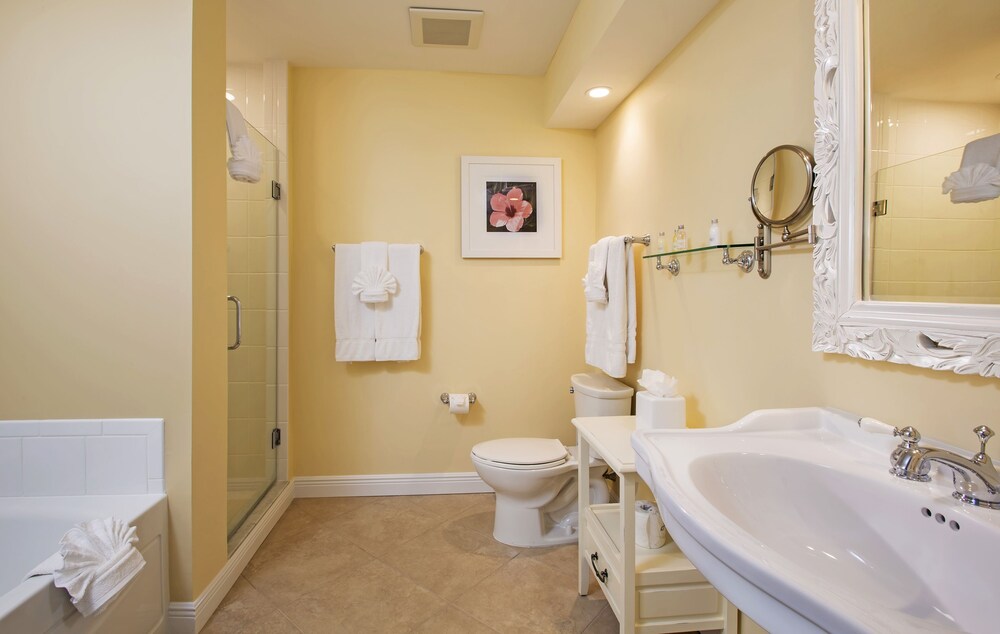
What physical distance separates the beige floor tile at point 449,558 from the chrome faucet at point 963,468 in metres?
1.57

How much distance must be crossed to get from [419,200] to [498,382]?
114 centimetres

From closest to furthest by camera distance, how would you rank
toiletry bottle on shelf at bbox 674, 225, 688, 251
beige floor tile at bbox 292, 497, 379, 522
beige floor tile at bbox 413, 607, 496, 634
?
beige floor tile at bbox 413, 607, 496, 634, toiletry bottle on shelf at bbox 674, 225, 688, 251, beige floor tile at bbox 292, 497, 379, 522

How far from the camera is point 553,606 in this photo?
1.79 m

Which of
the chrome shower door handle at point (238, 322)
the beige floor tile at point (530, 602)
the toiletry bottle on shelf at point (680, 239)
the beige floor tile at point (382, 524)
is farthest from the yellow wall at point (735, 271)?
the chrome shower door handle at point (238, 322)

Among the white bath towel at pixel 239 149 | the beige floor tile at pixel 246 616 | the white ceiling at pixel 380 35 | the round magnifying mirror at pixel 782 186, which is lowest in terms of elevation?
the beige floor tile at pixel 246 616

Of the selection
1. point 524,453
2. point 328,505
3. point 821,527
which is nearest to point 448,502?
point 328,505

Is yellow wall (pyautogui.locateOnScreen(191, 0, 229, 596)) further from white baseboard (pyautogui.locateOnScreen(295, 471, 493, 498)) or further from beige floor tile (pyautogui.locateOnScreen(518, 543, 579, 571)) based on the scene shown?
beige floor tile (pyautogui.locateOnScreen(518, 543, 579, 571))

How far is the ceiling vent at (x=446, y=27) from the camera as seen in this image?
2.22 m

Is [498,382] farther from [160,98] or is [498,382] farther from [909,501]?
[909,501]

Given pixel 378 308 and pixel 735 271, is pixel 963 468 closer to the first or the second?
pixel 735 271

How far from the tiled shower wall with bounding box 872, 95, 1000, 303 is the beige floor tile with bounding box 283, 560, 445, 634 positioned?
173 centimetres

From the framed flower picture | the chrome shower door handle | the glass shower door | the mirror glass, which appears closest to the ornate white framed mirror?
the mirror glass

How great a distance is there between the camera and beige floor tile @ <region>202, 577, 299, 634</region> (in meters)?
1.67

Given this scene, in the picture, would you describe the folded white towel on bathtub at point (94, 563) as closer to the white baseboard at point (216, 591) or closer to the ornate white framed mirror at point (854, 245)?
the white baseboard at point (216, 591)
